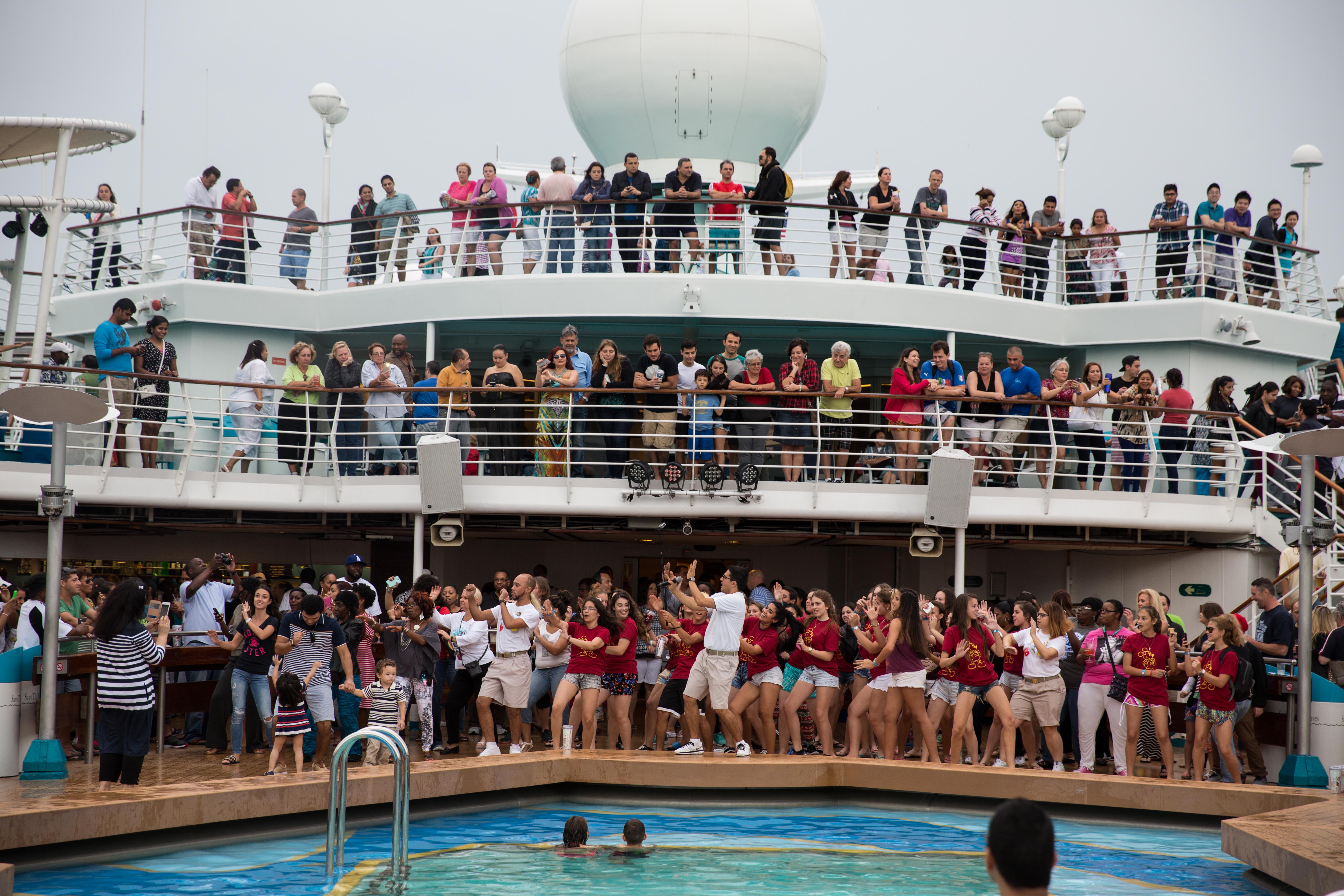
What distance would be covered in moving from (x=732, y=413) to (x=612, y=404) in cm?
162

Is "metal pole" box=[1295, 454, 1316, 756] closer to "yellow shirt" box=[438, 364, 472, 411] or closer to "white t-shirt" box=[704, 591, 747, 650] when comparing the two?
"white t-shirt" box=[704, 591, 747, 650]

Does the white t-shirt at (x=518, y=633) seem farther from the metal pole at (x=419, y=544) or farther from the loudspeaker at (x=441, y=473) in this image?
the metal pole at (x=419, y=544)

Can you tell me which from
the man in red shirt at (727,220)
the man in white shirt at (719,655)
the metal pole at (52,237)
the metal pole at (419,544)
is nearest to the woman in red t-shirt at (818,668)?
the man in white shirt at (719,655)

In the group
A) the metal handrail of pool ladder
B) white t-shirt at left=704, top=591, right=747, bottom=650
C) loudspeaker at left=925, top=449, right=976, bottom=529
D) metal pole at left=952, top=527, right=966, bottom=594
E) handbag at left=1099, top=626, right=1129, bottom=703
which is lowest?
the metal handrail of pool ladder

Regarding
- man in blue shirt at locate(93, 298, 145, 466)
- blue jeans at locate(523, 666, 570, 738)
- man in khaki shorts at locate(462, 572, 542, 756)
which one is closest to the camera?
man in khaki shorts at locate(462, 572, 542, 756)

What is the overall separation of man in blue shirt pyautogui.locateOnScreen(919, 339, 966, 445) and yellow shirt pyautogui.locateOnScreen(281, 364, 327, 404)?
23.8 ft

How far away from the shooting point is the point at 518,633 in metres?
12.3

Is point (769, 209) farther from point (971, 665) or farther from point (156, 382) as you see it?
point (971, 665)

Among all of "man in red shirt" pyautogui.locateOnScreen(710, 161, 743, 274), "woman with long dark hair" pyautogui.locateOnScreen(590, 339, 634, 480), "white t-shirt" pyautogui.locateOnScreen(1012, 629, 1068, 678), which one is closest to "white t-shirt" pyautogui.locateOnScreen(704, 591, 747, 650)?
"white t-shirt" pyautogui.locateOnScreen(1012, 629, 1068, 678)

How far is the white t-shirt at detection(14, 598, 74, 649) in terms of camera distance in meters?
11.7

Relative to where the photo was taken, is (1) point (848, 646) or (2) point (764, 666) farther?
(1) point (848, 646)

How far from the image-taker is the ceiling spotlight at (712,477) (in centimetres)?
1474

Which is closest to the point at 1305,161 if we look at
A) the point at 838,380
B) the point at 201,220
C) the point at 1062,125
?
the point at 1062,125

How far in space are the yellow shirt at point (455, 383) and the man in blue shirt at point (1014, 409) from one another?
20.3 feet
